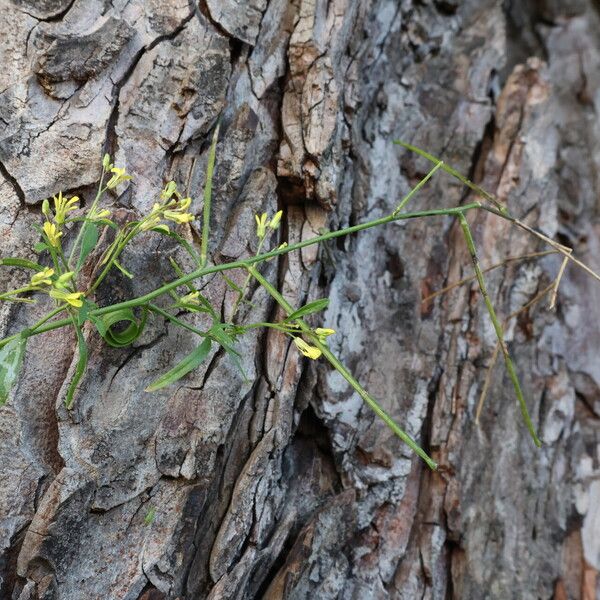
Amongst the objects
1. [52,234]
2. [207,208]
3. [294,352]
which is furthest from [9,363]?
[294,352]

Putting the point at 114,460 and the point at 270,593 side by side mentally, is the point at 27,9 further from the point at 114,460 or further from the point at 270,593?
the point at 270,593

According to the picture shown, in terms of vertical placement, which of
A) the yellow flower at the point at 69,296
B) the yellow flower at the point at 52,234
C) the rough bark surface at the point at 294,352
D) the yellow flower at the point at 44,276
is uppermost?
the yellow flower at the point at 52,234

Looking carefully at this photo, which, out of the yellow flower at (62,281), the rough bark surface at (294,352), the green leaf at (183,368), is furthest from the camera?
the rough bark surface at (294,352)

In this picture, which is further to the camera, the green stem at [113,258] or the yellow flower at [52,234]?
the green stem at [113,258]

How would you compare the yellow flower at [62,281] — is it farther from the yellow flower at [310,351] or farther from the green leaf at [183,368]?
the yellow flower at [310,351]

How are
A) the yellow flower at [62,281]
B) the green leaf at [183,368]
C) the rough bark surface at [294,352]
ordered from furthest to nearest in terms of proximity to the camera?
the rough bark surface at [294,352]
the green leaf at [183,368]
the yellow flower at [62,281]

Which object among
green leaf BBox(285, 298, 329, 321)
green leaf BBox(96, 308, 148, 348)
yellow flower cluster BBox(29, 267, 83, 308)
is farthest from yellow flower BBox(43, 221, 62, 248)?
green leaf BBox(285, 298, 329, 321)

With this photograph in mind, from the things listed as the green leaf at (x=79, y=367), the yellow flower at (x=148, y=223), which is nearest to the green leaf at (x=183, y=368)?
the green leaf at (x=79, y=367)

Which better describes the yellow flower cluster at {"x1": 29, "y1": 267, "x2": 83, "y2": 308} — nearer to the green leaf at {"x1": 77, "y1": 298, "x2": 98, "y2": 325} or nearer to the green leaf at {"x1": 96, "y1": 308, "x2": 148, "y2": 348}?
the green leaf at {"x1": 77, "y1": 298, "x2": 98, "y2": 325}

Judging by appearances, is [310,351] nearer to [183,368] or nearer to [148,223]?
[183,368]

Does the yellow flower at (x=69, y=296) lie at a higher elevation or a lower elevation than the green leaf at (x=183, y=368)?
higher
